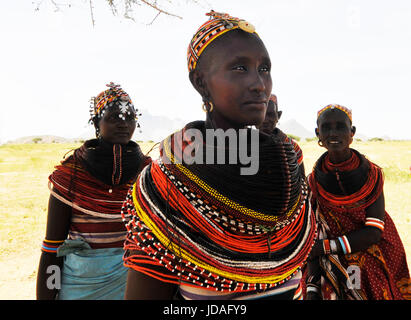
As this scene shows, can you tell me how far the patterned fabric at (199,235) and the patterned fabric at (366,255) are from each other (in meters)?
1.89

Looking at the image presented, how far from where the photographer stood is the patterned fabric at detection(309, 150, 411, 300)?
274 cm

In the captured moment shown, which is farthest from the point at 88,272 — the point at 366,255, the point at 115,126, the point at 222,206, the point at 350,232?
the point at 366,255

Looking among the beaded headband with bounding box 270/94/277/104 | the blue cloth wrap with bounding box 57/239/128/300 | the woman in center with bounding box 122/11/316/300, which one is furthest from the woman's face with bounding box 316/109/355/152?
the blue cloth wrap with bounding box 57/239/128/300

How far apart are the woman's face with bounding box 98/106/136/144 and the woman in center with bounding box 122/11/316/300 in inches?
57.9

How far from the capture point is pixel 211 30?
4.19ft

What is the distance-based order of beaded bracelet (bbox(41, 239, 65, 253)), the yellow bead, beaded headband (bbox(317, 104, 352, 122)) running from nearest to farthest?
the yellow bead, beaded bracelet (bbox(41, 239, 65, 253)), beaded headband (bbox(317, 104, 352, 122))

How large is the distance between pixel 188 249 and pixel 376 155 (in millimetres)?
22206

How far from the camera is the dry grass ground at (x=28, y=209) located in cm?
578

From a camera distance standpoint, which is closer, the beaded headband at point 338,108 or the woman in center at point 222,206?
the woman in center at point 222,206

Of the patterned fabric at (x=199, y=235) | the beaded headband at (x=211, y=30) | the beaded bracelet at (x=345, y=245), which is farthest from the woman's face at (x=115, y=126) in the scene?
the beaded bracelet at (x=345, y=245)

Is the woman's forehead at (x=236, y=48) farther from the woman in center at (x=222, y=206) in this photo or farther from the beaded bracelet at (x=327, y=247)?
the beaded bracelet at (x=327, y=247)

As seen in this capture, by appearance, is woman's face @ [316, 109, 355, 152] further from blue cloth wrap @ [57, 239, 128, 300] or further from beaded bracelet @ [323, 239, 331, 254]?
blue cloth wrap @ [57, 239, 128, 300]

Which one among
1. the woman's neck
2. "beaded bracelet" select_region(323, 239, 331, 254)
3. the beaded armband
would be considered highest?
the woman's neck

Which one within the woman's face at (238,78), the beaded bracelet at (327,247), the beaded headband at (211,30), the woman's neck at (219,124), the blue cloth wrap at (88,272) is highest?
the beaded headband at (211,30)
